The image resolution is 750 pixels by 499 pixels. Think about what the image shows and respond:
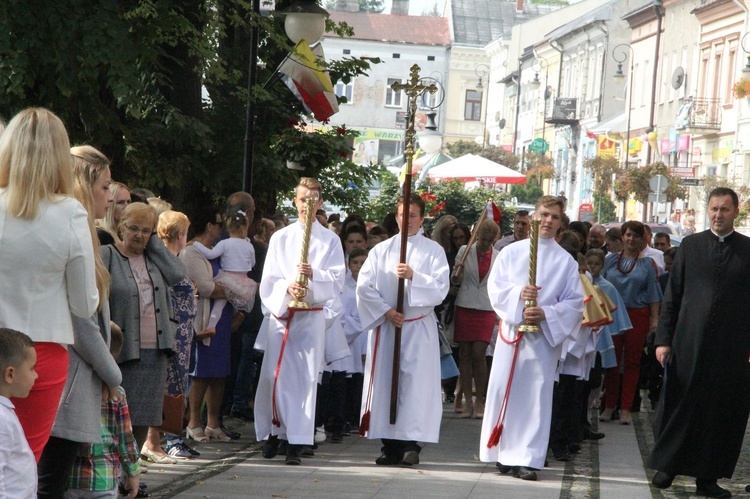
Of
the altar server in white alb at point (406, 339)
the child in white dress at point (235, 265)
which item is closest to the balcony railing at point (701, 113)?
the altar server in white alb at point (406, 339)

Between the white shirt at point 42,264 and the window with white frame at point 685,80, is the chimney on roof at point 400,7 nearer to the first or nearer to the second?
the window with white frame at point 685,80

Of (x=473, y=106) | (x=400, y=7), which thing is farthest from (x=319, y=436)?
(x=400, y=7)

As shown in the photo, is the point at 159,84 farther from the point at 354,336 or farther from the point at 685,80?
the point at 685,80

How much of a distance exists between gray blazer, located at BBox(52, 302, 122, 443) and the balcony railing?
41.8 meters

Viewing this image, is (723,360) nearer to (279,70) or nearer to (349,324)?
(349,324)

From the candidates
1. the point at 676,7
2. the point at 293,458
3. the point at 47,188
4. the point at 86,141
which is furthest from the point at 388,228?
the point at 676,7

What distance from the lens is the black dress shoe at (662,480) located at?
9.05 m

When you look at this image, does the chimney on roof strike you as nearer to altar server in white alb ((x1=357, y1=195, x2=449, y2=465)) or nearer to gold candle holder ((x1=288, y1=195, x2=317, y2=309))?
altar server in white alb ((x1=357, y1=195, x2=449, y2=465))

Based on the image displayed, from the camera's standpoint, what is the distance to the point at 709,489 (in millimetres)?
8984

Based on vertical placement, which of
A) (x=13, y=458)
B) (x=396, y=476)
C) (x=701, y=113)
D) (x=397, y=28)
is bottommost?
(x=396, y=476)

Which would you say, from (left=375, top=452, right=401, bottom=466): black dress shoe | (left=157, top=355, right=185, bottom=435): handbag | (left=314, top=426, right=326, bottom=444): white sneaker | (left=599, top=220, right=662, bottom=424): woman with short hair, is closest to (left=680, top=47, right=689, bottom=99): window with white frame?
(left=599, top=220, right=662, bottom=424): woman with short hair

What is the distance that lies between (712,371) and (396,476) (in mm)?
2301

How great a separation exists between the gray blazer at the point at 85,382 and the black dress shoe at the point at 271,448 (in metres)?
4.08

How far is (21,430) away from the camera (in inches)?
181
